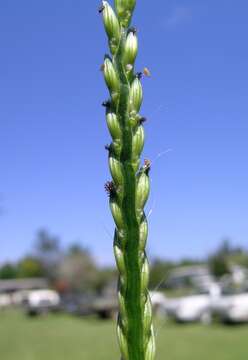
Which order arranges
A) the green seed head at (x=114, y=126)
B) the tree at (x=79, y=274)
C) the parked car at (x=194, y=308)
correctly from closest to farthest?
1. the green seed head at (x=114, y=126)
2. the parked car at (x=194, y=308)
3. the tree at (x=79, y=274)

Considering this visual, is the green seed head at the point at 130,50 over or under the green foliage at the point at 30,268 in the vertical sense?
under

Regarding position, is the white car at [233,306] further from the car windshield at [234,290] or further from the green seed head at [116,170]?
the green seed head at [116,170]

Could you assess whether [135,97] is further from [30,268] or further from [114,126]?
[30,268]

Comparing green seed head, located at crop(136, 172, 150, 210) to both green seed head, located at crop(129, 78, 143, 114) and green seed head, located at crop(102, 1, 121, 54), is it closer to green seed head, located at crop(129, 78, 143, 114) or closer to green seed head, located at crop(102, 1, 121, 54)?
green seed head, located at crop(129, 78, 143, 114)

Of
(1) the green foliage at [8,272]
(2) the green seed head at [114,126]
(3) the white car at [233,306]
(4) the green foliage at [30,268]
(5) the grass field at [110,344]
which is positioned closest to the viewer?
(2) the green seed head at [114,126]

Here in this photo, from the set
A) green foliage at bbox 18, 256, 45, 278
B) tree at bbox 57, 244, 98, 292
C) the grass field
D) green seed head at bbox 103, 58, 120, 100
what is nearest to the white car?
the grass field

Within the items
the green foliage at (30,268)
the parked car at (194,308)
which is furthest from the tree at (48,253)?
the parked car at (194,308)

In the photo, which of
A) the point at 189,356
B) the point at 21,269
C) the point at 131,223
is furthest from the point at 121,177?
the point at 21,269
